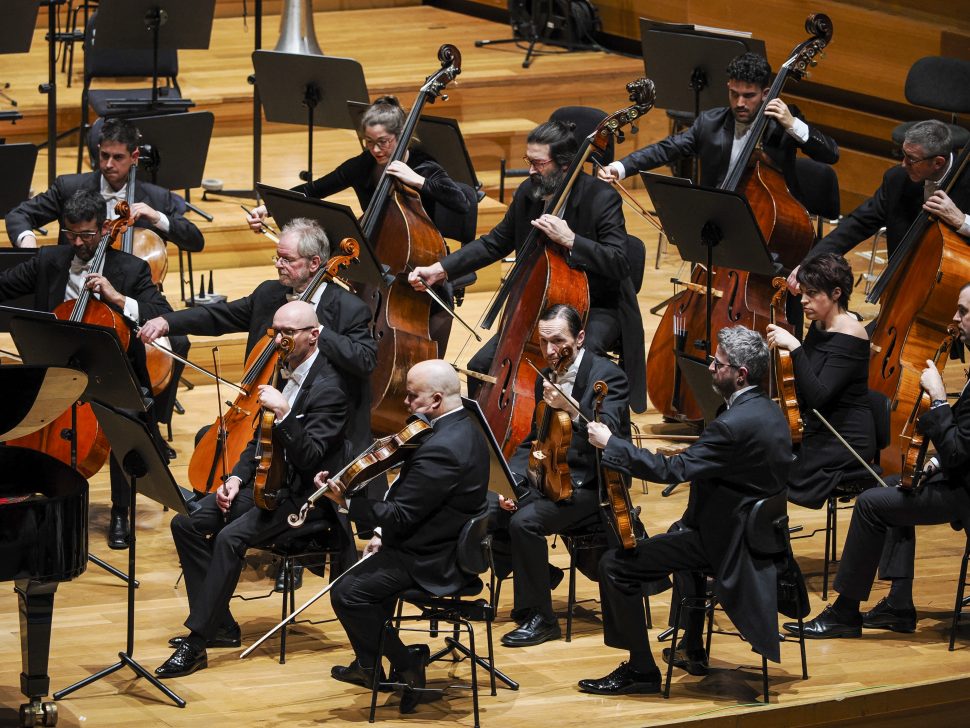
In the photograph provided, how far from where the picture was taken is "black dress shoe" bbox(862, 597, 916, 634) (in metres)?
5.01

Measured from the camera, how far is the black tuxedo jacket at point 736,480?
14.2ft

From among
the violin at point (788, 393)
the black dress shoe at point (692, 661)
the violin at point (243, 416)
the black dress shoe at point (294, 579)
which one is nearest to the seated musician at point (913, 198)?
the violin at point (788, 393)

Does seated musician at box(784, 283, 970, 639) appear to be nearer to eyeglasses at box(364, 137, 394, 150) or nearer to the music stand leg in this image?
the music stand leg

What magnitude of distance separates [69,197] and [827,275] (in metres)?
2.68

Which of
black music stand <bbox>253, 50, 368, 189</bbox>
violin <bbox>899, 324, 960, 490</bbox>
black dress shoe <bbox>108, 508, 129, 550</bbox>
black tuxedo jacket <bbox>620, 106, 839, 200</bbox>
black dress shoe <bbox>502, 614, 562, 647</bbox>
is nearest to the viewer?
violin <bbox>899, 324, 960, 490</bbox>

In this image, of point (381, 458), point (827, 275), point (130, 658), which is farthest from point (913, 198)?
point (130, 658)

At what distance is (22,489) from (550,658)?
5.26ft

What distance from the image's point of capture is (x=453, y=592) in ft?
14.5

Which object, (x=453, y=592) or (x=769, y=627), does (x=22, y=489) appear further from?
(x=769, y=627)

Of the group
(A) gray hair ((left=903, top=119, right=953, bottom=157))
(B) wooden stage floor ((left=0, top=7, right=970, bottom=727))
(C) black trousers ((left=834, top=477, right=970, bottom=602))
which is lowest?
(B) wooden stage floor ((left=0, top=7, right=970, bottom=727))

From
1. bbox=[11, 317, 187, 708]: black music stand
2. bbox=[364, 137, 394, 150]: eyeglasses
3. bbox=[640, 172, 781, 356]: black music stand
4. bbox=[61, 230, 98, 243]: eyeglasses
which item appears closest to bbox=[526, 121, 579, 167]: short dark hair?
bbox=[640, 172, 781, 356]: black music stand

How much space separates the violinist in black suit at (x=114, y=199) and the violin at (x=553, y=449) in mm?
1668

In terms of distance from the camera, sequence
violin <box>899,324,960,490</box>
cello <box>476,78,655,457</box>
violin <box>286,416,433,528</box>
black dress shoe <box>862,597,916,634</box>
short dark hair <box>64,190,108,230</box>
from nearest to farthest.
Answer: violin <box>286,416,433,528</box> < violin <box>899,324,960,490</box> < black dress shoe <box>862,597,916,634</box> < cello <box>476,78,655,457</box> < short dark hair <box>64,190,108,230</box>

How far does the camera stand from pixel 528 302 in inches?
208
